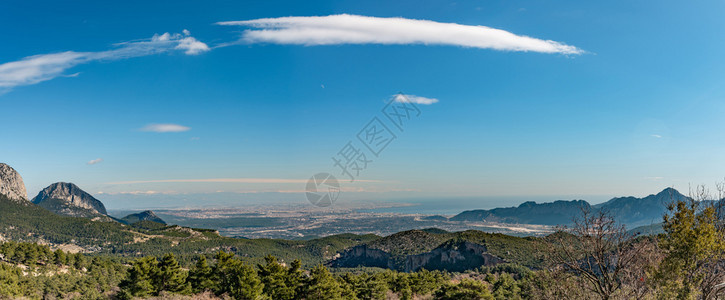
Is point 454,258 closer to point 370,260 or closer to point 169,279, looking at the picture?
point 370,260

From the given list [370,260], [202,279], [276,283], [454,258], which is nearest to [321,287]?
[276,283]

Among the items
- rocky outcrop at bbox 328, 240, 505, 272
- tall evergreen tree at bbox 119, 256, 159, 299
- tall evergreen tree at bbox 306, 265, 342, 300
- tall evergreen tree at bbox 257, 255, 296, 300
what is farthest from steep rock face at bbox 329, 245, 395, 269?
tall evergreen tree at bbox 119, 256, 159, 299

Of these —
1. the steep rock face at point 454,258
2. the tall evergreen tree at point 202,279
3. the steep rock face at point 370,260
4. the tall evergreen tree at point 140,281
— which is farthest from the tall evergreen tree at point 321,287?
the steep rock face at point 370,260

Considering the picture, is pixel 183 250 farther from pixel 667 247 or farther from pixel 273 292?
pixel 667 247

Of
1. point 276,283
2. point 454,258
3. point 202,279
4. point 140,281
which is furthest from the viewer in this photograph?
point 454,258

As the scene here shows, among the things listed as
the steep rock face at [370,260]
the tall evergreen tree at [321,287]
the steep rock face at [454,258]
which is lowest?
the steep rock face at [370,260]

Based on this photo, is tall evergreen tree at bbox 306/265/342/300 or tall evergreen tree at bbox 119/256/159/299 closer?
tall evergreen tree at bbox 119/256/159/299

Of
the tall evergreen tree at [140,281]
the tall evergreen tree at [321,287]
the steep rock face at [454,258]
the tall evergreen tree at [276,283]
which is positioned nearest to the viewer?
the tall evergreen tree at [140,281]

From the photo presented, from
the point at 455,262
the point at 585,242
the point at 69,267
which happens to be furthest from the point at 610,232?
the point at 455,262

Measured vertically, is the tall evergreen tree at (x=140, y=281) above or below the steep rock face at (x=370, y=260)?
above

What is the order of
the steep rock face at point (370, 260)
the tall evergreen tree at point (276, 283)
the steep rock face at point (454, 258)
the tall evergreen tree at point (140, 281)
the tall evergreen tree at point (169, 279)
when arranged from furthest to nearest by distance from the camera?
the steep rock face at point (370, 260), the steep rock face at point (454, 258), the tall evergreen tree at point (276, 283), the tall evergreen tree at point (169, 279), the tall evergreen tree at point (140, 281)

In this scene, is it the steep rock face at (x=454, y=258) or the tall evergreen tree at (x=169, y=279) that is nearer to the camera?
the tall evergreen tree at (x=169, y=279)

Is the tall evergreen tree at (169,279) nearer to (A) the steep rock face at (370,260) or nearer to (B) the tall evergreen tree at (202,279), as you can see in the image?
(B) the tall evergreen tree at (202,279)

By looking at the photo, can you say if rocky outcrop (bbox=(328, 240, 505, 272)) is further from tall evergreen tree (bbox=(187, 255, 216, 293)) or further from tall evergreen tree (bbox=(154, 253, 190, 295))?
tall evergreen tree (bbox=(154, 253, 190, 295))
